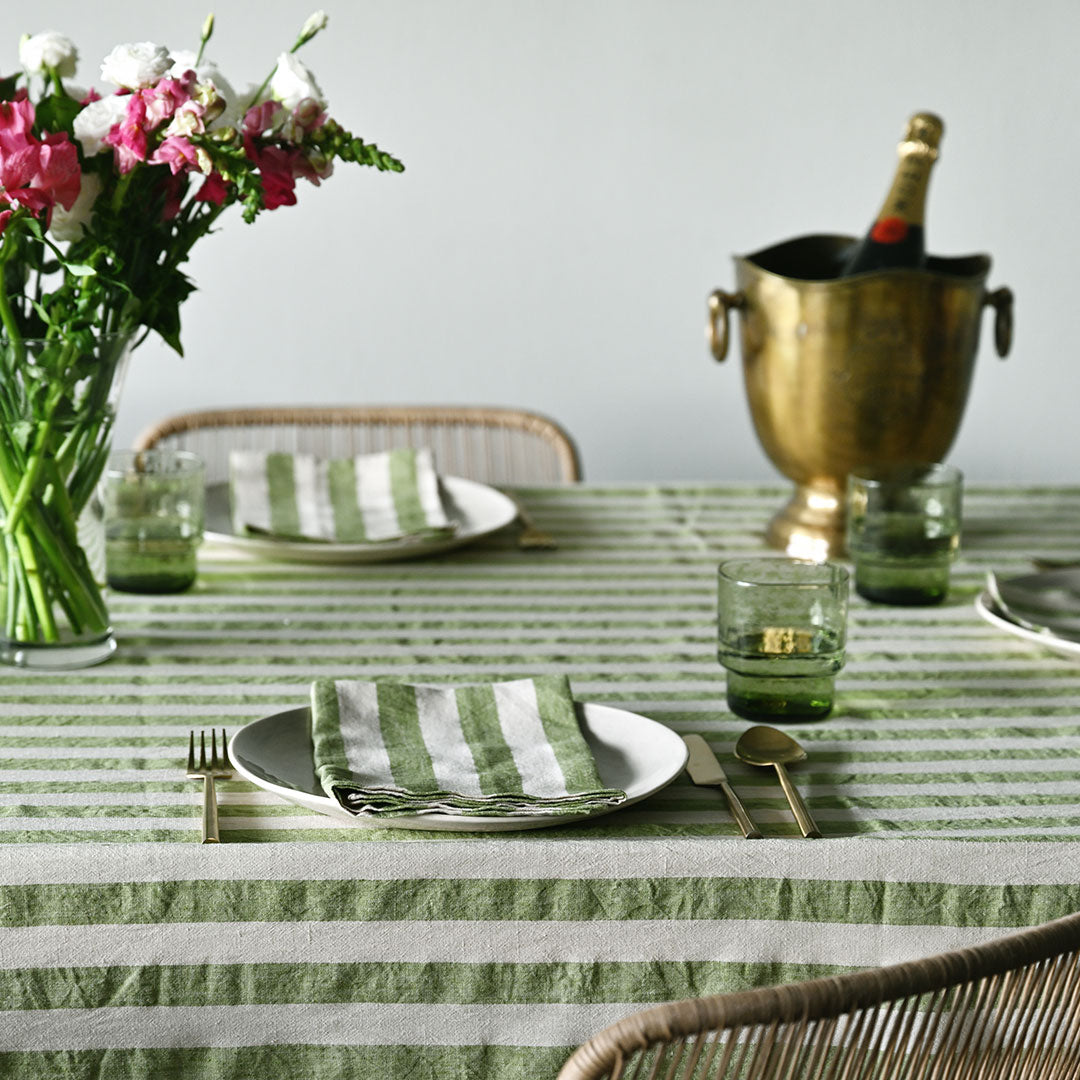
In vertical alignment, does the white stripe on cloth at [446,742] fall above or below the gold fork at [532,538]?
below

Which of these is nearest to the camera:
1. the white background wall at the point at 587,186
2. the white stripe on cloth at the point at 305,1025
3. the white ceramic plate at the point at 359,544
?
the white stripe on cloth at the point at 305,1025

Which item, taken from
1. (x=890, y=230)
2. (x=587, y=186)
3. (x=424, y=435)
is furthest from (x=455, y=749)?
(x=587, y=186)

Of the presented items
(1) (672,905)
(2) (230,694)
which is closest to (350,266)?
(2) (230,694)

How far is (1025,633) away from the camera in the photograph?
43.4 inches

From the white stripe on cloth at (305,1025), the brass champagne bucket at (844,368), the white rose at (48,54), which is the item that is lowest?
the white stripe on cloth at (305,1025)

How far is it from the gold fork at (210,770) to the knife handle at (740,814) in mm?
284

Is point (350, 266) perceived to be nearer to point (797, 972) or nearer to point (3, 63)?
point (3, 63)

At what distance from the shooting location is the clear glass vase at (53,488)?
3.23 ft

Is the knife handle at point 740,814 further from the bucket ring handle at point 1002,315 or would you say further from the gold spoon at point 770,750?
the bucket ring handle at point 1002,315

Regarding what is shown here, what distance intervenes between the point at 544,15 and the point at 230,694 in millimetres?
1807

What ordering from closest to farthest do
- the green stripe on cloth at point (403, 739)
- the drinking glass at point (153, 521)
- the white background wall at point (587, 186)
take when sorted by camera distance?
the green stripe on cloth at point (403, 739)
the drinking glass at point (153, 521)
the white background wall at point (587, 186)

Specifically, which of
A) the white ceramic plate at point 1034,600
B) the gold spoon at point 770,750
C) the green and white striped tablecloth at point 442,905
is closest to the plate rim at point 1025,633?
the white ceramic plate at point 1034,600

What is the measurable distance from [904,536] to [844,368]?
17 cm

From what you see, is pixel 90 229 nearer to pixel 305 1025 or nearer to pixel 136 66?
pixel 136 66
